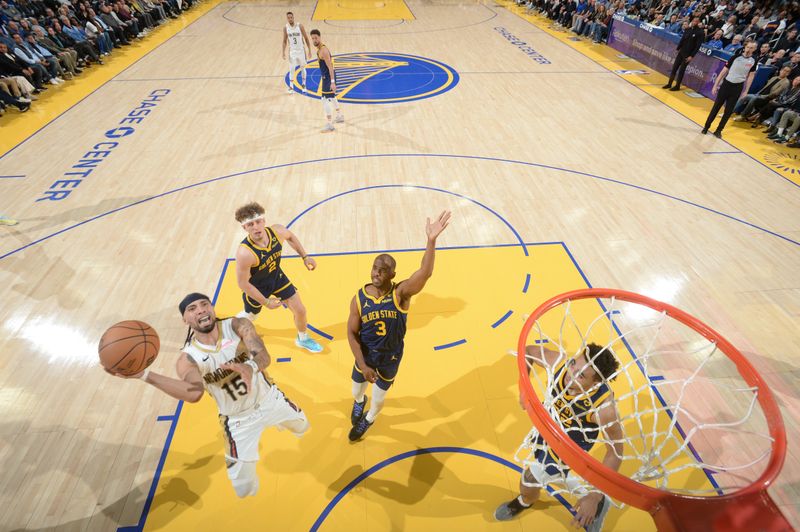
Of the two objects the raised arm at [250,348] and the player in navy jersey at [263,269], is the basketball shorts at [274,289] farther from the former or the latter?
the raised arm at [250,348]

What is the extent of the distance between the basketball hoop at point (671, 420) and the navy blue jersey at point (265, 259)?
2.43m

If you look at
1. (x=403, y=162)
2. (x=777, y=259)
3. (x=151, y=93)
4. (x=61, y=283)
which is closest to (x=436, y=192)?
(x=403, y=162)

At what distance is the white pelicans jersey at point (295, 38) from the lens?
34.2ft

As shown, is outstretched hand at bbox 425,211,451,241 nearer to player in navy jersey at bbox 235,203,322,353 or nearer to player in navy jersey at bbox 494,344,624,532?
player in navy jersey at bbox 494,344,624,532

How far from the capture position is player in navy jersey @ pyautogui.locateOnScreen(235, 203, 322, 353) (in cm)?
383

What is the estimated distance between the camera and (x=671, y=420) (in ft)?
12.8

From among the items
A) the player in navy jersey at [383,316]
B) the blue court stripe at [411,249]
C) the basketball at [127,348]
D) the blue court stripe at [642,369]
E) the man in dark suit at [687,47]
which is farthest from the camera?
the man in dark suit at [687,47]

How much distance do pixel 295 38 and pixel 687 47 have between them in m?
9.99

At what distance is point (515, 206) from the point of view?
7059 millimetres

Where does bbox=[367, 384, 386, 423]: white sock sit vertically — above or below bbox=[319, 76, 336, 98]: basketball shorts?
below

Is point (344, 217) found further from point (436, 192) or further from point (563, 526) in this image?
point (563, 526)

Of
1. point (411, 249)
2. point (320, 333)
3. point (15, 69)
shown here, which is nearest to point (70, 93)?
point (15, 69)

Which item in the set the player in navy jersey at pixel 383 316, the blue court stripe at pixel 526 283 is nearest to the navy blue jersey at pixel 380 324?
the player in navy jersey at pixel 383 316

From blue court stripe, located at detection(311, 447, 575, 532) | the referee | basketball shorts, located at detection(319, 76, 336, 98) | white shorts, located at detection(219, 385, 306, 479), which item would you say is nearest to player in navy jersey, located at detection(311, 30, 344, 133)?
basketball shorts, located at detection(319, 76, 336, 98)
